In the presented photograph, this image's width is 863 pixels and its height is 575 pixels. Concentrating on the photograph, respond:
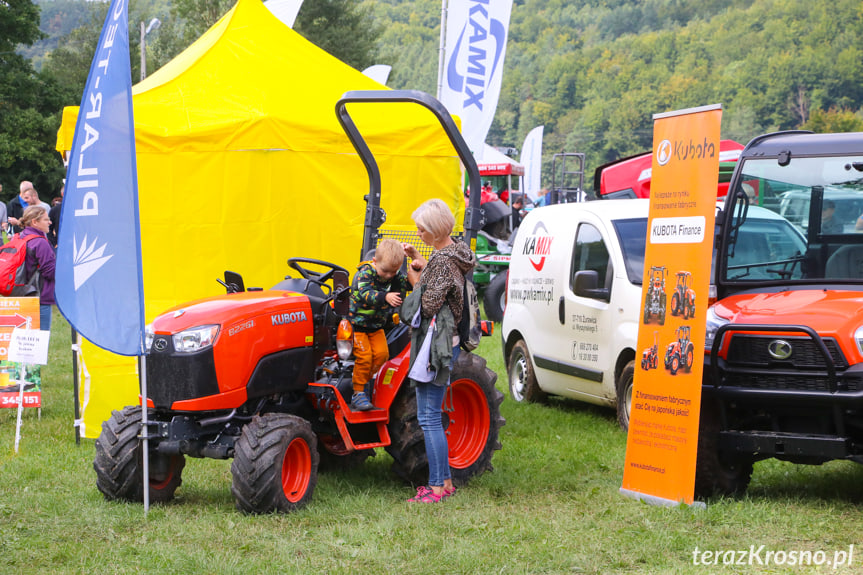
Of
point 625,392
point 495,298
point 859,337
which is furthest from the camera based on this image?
point 495,298

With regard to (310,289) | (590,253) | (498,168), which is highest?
(498,168)

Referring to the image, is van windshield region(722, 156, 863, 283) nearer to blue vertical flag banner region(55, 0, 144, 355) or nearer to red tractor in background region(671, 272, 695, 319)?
red tractor in background region(671, 272, 695, 319)

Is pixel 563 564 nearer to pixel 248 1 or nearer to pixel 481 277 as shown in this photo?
pixel 248 1

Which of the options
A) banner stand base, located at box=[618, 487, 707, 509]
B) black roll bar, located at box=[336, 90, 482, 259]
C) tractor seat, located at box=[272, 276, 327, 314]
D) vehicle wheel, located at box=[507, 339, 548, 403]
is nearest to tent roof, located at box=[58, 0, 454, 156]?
black roll bar, located at box=[336, 90, 482, 259]

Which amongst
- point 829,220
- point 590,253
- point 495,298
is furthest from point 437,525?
point 495,298

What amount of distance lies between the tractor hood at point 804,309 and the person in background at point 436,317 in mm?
1634

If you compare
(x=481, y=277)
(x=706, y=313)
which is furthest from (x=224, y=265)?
(x=481, y=277)

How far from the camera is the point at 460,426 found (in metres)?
7.06

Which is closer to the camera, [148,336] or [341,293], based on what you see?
[148,336]

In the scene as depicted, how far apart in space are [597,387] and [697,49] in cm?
10057

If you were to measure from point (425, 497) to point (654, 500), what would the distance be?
1353 millimetres

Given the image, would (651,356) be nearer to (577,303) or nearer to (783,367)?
(783,367)

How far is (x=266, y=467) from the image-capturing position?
5.59m

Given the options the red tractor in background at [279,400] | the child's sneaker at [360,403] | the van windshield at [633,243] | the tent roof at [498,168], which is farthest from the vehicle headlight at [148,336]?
the tent roof at [498,168]
